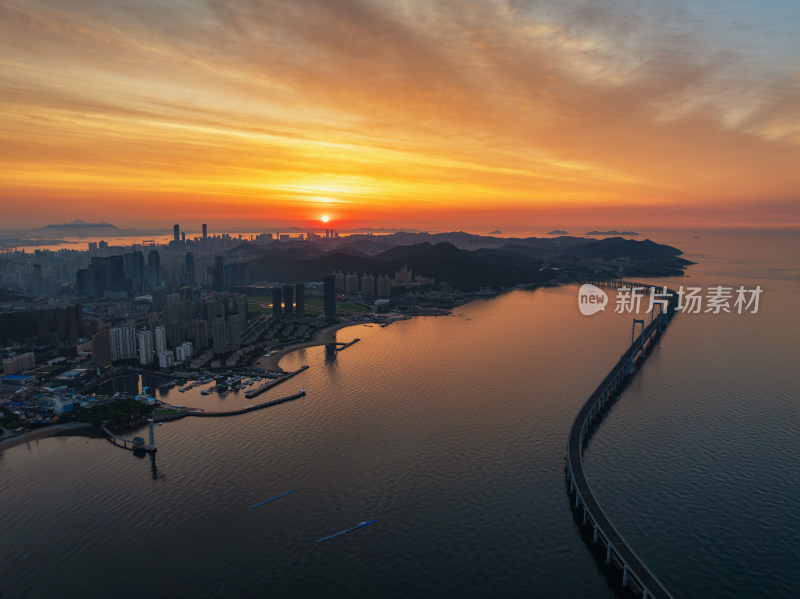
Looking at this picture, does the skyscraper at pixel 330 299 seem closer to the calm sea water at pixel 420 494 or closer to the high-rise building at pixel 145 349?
the high-rise building at pixel 145 349

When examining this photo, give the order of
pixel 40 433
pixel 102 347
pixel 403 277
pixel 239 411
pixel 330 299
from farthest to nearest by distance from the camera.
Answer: pixel 403 277, pixel 330 299, pixel 102 347, pixel 239 411, pixel 40 433

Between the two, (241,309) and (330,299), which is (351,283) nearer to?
(330,299)

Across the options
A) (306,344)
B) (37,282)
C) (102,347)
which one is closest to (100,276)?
(37,282)

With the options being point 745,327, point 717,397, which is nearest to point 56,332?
point 717,397
